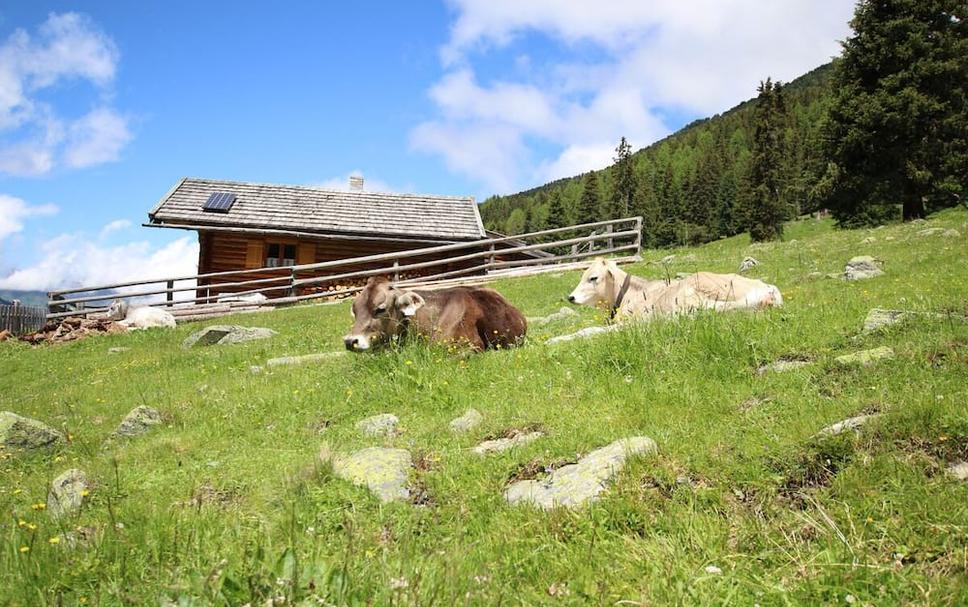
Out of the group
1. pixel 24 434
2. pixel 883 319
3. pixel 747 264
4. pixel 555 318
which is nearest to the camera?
pixel 883 319

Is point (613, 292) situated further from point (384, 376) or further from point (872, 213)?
point (872, 213)

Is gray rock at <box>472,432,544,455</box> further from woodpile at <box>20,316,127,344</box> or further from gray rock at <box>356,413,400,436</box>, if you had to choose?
woodpile at <box>20,316,127,344</box>

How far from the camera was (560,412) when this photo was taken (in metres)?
4.78

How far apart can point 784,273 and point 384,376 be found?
1141 centimetres

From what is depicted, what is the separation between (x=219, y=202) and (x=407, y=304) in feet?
82.3

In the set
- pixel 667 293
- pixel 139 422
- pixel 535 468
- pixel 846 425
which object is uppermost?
pixel 667 293

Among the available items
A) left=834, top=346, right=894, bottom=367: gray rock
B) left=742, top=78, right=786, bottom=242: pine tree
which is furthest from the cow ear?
left=742, top=78, right=786, bottom=242: pine tree

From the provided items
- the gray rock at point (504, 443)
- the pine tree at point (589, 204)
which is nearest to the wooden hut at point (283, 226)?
the gray rock at point (504, 443)

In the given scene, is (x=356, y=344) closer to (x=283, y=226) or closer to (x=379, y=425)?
(x=379, y=425)

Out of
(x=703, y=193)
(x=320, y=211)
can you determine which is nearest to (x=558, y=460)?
(x=320, y=211)

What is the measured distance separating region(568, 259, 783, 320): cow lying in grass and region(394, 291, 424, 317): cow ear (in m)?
2.62

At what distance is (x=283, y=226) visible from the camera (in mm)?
28422

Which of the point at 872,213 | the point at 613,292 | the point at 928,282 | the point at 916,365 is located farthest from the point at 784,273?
the point at 872,213

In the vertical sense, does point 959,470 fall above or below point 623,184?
below
